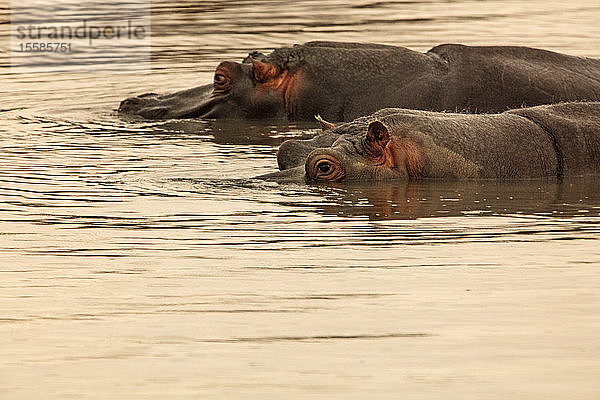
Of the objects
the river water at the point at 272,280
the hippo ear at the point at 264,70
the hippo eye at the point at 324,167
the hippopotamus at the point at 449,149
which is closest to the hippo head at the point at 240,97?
the hippo ear at the point at 264,70

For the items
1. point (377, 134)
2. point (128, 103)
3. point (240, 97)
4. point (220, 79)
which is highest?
point (377, 134)

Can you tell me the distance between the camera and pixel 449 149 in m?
7.98

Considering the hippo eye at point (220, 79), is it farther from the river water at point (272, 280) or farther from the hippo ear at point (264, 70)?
the river water at point (272, 280)

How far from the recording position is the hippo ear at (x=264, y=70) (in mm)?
11492

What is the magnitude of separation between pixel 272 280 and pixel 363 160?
7.79 feet

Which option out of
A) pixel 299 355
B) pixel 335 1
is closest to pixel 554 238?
pixel 299 355

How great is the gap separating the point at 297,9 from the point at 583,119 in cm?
1183

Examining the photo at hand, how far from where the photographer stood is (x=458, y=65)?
431 inches

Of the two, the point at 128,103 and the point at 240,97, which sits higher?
the point at 240,97

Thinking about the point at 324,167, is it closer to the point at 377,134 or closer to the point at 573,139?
the point at 377,134

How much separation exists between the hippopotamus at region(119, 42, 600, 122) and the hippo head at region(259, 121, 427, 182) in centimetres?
259

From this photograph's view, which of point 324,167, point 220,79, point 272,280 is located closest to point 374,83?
point 220,79

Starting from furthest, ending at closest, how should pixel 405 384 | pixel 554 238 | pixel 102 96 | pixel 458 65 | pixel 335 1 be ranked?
1. pixel 335 1
2. pixel 102 96
3. pixel 458 65
4. pixel 554 238
5. pixel 405 384

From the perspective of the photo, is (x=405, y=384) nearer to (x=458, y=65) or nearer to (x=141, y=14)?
(x=458, y=65)
